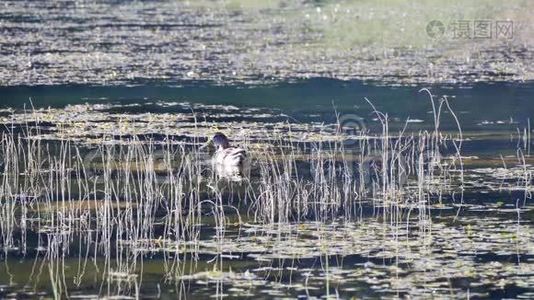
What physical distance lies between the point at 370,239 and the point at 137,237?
59.3 inches

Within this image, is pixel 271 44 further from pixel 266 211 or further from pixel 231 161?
pixel 266 211

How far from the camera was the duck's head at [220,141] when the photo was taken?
12850mm

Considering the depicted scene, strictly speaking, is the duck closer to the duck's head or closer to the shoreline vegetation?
the duck's head

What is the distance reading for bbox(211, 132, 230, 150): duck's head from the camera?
506 inches

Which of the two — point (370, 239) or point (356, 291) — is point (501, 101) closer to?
point (370, 239)

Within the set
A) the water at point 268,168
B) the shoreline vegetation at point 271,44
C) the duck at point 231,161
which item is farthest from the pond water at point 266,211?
the shoreline vegetation at point 271,44

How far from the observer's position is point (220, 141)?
12938 millimetres

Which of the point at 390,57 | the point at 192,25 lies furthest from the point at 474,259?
the point at 192,25

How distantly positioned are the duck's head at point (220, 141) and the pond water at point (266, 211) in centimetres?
24

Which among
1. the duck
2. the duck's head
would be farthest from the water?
the duck's head

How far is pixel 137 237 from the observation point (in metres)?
9.16

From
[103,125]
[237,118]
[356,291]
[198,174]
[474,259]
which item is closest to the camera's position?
[356,291]

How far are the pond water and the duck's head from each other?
237 mm

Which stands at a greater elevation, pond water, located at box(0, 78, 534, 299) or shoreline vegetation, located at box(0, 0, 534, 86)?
shoreline vegetation, located at box(0, 0, 534, 86)
